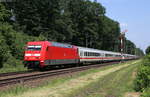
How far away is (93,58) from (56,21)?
24.9 metres

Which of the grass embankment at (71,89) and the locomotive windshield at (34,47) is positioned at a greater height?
the locomotive windshield at (34,47)

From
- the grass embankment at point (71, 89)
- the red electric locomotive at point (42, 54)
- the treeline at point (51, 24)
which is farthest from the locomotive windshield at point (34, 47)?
the grass embankment at point (71, 89)

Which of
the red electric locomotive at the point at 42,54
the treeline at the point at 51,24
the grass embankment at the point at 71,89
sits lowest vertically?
the grass embankment at the point at 71,89

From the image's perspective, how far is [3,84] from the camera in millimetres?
15836

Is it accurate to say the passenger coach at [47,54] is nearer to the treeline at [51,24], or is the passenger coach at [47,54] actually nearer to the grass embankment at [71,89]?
the treeline at [51,24]

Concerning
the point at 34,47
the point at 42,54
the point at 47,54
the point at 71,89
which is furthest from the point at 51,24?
the point at 71,89

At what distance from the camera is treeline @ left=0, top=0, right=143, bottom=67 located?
3828cm

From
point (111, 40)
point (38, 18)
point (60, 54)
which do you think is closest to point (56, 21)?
point (38, 18)

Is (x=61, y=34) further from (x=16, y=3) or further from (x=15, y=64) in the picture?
(x=15, y=64)

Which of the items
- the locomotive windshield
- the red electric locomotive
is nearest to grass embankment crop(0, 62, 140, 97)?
the red electric locomotive

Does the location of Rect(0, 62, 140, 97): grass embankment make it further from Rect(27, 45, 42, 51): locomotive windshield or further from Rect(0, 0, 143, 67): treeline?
Rect(0, 0, 143, 67): treeline

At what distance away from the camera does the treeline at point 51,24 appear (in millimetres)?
38281

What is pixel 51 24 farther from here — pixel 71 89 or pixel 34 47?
pixel 71 89

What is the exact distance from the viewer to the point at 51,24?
226 feet
